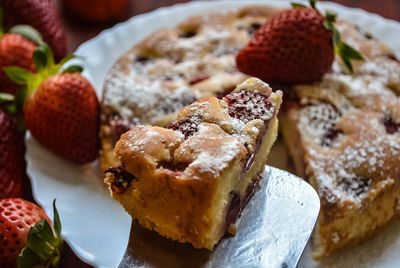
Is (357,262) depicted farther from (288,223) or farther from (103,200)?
(103,200)

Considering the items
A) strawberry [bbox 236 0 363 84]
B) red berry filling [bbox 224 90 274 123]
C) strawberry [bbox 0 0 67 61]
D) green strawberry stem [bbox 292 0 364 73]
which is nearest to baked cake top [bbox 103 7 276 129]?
strawberry [bbox 236 0 363 84]

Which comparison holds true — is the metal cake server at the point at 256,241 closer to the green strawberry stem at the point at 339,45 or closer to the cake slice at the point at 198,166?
the cake slice at the point at 198,166

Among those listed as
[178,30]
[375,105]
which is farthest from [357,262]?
[178,30]

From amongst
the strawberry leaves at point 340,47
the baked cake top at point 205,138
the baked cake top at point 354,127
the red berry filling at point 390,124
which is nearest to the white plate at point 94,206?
the baked cake top at point 354,127

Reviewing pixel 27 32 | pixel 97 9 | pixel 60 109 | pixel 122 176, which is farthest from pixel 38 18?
pixel 122 176

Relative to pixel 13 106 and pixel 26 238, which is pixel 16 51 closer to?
pixel 13 106

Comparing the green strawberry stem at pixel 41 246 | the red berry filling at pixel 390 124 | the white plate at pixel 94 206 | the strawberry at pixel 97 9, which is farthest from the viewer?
the strawberry at pixel 97 9
